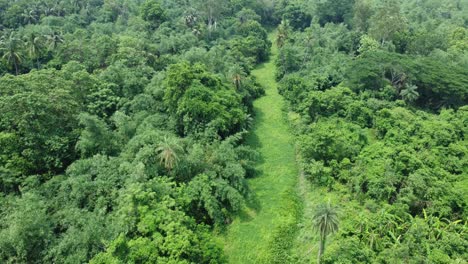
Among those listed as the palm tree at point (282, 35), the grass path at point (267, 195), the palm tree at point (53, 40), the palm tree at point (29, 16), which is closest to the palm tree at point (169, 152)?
the grass path at point (267, 195)

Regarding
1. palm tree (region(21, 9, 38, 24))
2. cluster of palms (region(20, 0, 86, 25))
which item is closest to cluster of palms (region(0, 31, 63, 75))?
palm tree (region(21, 9, 38, 24))

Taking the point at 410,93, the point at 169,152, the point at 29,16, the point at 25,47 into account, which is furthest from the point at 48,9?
the point at 410,93

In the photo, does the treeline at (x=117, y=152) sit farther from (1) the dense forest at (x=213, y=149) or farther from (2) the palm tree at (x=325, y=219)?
(2) the palm tree at (x=325, y=219)

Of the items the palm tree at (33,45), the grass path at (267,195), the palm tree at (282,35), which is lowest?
the grass path at (267,195)

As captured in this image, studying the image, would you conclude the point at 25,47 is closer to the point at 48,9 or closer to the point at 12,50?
the point at 12,50

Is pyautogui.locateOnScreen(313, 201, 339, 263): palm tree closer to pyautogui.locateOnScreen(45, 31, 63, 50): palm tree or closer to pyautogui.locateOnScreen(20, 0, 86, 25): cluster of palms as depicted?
pyautogui.locateOnScreen(45, 31, 63, 50): palm tree
